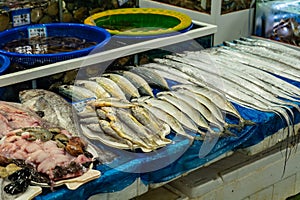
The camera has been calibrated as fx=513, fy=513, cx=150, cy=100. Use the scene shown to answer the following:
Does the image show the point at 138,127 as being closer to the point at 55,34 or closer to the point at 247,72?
the point at 247,72

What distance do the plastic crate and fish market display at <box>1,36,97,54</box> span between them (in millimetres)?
49

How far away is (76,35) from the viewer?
3512 mm

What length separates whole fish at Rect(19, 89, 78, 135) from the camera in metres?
2.58

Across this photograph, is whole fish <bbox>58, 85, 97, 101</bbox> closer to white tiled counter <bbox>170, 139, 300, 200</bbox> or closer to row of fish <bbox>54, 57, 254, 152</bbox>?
row of fish <bbox>54, 57, 254, 152</bbox>

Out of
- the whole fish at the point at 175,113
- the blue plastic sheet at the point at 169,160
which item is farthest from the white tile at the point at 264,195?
the whole fish at the point at 175,113

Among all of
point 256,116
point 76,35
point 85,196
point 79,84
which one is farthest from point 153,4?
point 85,196

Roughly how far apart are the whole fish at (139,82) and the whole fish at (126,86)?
36 mm

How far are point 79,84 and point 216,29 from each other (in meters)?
1.28

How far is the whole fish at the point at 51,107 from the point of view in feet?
8.46

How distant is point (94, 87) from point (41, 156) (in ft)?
2.60

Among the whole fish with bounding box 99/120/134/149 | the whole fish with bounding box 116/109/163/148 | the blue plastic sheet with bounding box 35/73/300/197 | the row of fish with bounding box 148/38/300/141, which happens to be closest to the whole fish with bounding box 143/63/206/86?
the row of fish with bounding box 148/38/300/141

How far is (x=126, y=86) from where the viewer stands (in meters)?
2.95

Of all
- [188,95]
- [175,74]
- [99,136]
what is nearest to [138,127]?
[99,136]

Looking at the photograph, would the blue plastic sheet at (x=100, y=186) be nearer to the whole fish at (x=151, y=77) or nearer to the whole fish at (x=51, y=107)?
the whole fish at (x=51, y=107)
